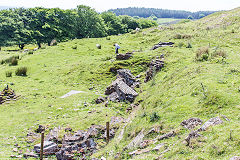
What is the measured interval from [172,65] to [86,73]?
30.5ft

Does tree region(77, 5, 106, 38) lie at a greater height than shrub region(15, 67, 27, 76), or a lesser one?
greater

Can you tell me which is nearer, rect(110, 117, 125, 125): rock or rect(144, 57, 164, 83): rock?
rect(110, 117, 125, 125): rock

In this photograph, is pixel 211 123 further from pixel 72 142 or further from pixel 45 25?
pixel 45 25

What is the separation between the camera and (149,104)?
477 inches

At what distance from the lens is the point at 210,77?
1134cm

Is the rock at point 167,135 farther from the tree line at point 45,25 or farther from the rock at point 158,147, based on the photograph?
the tree line at point 45,25

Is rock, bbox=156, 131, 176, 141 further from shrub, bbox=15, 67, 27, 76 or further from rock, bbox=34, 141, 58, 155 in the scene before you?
shrub, bbox=15, 67, 27, 76

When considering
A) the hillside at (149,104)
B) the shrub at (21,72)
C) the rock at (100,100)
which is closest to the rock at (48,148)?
the hillside at (149,104)

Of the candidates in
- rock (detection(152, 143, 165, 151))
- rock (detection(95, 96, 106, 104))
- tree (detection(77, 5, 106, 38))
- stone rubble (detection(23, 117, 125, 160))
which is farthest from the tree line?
rock (detection(152, 143, 165, 151))

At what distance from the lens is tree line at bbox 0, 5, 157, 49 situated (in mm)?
48156

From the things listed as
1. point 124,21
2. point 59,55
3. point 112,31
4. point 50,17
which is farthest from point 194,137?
point 124,21

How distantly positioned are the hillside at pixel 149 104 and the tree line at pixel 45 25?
25.8m

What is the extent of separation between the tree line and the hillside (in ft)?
84.8

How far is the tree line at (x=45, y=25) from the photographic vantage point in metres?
48.2
